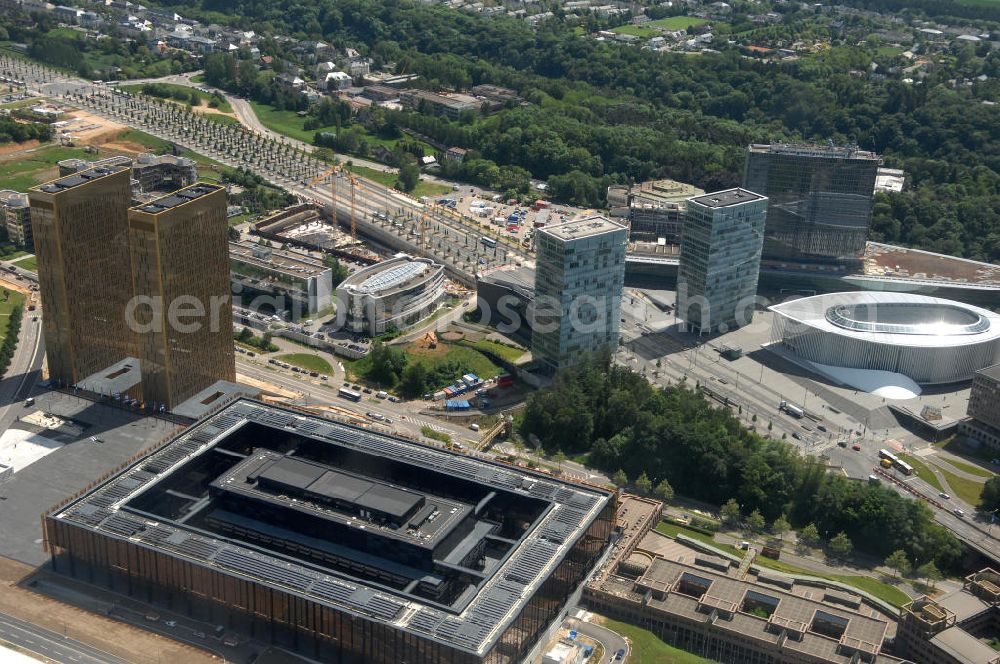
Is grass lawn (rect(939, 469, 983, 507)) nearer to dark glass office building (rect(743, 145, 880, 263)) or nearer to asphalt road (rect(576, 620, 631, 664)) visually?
asphalt road (rect(576, 620, 631, 664))

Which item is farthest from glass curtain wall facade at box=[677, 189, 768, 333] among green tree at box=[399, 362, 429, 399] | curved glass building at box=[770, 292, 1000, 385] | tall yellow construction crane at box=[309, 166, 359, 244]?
tall yellow construction crane at box=[309, 166, 359, 244]

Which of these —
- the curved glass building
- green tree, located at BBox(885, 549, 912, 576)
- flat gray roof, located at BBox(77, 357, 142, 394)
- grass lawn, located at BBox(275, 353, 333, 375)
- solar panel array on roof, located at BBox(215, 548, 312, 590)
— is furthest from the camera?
the curved glass building

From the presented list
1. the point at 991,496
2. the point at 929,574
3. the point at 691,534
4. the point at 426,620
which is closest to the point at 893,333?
the point at 991,496

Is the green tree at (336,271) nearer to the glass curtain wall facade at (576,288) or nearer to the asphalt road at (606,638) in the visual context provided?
the glass curtain wall facade at (576,288)

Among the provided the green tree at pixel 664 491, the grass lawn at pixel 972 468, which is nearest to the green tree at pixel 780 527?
the green tree at pixel 664 491

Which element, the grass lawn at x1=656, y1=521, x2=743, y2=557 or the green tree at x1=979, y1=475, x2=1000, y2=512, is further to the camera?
the green tree at x1=979, y1=475, x2=1000, y2=512

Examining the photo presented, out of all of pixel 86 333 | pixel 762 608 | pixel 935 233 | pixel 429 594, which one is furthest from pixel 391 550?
pixel 935 233

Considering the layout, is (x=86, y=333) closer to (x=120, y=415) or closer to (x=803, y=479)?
(x=120, y=415)

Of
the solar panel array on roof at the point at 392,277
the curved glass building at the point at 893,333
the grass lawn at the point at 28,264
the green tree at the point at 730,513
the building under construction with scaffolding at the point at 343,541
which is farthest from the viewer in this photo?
the grass lawn at the point at 28,264
